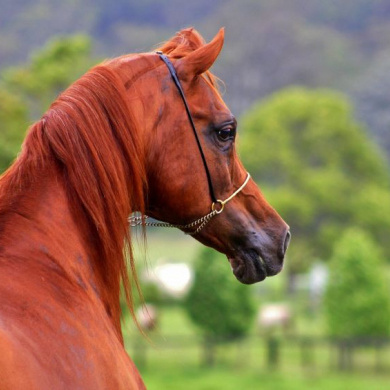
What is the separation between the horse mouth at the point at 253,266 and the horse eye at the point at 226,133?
417 mm

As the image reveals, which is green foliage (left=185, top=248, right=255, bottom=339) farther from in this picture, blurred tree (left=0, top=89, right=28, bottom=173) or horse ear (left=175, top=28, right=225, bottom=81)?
horse ear (left=175, top=28, right=225, bottom=81)

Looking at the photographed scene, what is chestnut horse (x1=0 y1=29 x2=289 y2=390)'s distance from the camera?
8.99ft

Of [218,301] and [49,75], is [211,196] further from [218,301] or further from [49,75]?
[218,301]

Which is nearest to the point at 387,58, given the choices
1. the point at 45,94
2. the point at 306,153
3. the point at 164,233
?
the point at 164,233

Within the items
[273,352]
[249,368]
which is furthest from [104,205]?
[273,352]

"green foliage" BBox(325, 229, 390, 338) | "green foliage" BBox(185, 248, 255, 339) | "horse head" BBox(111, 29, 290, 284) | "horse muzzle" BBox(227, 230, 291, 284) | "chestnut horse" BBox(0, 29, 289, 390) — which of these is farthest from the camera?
"green foliage" BBox(185, 248, 255, 339)

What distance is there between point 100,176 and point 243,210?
0.65 metres

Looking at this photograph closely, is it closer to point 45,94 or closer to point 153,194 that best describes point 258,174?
point 45,94

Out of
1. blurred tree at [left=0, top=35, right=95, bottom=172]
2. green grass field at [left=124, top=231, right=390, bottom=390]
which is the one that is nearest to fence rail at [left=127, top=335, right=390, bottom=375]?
green grass field at [left=124, top=231, right=390, bottom=390]

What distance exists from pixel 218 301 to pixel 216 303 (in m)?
0.07

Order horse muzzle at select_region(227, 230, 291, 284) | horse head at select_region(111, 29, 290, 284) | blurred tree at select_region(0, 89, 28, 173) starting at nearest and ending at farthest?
horse head at select_region(111, 29, 290, 284) < horse muzzle at select_region(227, 230, 291, 284) < blurred tree at select_region(0, 89, 28, 173)

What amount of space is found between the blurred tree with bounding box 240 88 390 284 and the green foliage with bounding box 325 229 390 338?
1315 centimetres

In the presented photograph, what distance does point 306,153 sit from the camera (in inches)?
1620

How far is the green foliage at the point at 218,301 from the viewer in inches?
896
